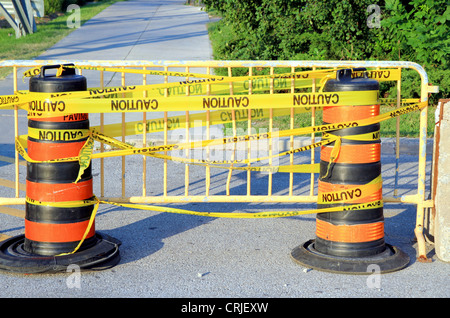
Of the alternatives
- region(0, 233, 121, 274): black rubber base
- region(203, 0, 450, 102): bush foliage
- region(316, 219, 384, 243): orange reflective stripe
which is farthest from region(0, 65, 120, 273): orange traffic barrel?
region(203, 0, 450, 102): bush foliage

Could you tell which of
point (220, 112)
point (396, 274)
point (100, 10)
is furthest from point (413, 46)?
point (100, 10)

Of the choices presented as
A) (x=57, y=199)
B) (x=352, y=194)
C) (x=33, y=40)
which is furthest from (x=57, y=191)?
(x=33, y=40)

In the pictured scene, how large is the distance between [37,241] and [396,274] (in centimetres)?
284

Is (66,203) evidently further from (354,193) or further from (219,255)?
(354,193)

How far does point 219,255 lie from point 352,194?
1.24m

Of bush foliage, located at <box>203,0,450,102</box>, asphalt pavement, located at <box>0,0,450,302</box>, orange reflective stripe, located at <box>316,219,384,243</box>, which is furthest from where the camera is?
bush foliage, located at <box>203,0,450,102</box>

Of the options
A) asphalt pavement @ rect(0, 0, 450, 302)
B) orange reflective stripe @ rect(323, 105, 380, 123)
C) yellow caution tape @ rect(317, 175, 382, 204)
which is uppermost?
orange reflective stripe @ rect(323, 105, 380, 123)

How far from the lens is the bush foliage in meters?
12.0

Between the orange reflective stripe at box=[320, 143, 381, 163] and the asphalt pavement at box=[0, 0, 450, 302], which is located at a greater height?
the orange reflective stripe at box=[320, 143, 381, 163]

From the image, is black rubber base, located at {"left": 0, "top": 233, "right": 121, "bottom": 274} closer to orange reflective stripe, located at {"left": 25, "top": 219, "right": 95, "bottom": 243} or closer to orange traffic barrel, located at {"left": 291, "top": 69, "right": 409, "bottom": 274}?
orange reflective stripe, located at {"left": 25, "top": 219, "right": 95, "bottom": 243}

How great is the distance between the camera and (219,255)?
5.83 metres

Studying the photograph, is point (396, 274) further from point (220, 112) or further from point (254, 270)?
point (220, 112)

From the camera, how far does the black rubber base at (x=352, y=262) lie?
534 centimetres
